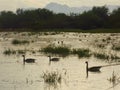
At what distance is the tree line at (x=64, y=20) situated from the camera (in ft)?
271

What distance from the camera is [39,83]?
17.5 m

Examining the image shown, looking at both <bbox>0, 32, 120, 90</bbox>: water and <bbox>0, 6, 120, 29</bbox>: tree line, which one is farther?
<bbox>0, 6, 120, 29</bbox>: tree line

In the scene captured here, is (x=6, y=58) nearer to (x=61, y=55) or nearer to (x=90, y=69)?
(x=61, y=55)

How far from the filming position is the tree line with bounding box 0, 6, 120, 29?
82625 millimetres

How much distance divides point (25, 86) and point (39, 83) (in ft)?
2.73

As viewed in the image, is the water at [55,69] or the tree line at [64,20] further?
the tree line at [64,20]

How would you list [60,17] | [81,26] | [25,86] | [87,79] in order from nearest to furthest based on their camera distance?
[25,86] < [87,79] < [81,26] < [60,17]

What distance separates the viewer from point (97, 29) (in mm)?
80188

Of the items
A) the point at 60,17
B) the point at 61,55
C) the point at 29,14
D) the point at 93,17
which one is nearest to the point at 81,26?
the point at 93,17

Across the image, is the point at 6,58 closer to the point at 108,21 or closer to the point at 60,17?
the point at 108,21

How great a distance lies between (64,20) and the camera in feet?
298

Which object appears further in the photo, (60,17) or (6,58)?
(60,17)

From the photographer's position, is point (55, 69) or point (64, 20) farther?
point (64, 20)

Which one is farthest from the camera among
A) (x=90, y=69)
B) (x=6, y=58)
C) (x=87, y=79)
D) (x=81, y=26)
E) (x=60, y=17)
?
(x=60, y=17)
